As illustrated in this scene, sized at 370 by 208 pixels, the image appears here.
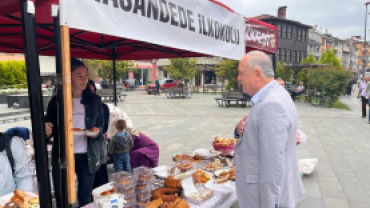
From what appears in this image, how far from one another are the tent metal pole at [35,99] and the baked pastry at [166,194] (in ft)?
3.47

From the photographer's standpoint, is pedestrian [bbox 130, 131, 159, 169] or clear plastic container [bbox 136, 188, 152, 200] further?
pedestrian [bbox 130, 131, 159, 169]

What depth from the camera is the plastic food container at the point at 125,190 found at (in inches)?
90.8

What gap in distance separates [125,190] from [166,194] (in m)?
0.48

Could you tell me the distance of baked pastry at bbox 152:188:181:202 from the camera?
245cm

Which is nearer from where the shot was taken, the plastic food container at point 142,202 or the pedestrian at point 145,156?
the plastic food container at point 142,202

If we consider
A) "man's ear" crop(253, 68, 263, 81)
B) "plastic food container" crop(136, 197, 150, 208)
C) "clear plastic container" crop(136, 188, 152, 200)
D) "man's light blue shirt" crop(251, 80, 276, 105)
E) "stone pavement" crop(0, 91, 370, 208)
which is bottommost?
"stone pavement" crop(0, 91, 370, 208)

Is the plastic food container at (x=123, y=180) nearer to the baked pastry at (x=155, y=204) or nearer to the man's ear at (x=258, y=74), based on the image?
the baked pastry at (x=155, y=204)

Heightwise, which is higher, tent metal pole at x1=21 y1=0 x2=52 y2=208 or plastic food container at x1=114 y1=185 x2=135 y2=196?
tent metal pole at x1=21 y1=0 x2=52 y2=208

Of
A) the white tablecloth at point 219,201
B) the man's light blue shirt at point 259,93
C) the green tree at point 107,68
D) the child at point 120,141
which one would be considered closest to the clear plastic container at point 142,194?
the white tablecloth at point 219,201

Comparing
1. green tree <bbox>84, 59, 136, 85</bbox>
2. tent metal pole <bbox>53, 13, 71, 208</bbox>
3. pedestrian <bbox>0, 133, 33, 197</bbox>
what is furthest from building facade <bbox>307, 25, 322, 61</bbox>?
tent metal pole <bbox>53, 13, 71, 208</bbox>

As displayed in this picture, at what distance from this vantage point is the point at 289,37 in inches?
1818

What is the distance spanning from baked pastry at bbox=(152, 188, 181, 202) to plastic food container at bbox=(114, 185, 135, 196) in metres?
0.26

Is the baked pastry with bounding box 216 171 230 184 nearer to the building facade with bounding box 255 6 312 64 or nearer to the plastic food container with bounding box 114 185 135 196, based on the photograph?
the plastic food container with bounding box 114 185 135 196

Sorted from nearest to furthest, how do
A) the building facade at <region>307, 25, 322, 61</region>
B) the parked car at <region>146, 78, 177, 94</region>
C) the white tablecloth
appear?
the white tablecloth, the parked car at <region>146, 78, 177, 94</region>, the building facade at <region>307, 25, 322, 61</region>
